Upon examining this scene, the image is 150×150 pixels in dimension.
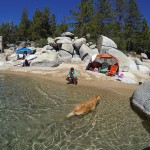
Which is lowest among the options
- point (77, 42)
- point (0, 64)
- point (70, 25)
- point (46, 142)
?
point (46, 142)

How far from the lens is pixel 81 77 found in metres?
20.1

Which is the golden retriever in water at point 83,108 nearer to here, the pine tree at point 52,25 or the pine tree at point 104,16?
the pine tree at point 104,16

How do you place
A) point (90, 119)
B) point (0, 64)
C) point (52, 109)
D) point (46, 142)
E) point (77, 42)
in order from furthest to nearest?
point (77, 42), point (0, 64), point (52, 109), point (90, 119), point (46, 142)

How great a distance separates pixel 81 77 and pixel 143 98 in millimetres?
9591

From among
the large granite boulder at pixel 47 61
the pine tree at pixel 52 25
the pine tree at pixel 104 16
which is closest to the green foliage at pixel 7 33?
the pine tree at pixel 52 25

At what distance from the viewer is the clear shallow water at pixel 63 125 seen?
747cm

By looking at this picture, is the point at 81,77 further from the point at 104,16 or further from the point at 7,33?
the point at 7,33

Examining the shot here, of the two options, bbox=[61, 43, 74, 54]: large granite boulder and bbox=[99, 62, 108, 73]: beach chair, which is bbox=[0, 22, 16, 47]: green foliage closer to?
bbox=[61, 43, 74, 54]: large granite boulder

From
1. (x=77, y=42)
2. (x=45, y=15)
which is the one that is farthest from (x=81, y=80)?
(x=45, y=15)

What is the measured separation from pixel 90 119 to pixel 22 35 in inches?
2229

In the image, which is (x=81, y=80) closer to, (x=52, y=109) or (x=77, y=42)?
(x=52, y=109)

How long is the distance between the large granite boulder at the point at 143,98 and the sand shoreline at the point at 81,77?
2.94m

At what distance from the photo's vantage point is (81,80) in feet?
63.1

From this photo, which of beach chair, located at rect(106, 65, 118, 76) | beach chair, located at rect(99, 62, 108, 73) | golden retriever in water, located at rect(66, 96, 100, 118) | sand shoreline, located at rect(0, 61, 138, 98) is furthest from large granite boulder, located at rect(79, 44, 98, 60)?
golden retriever in water, located at rect(66, 96, 100, 118)
